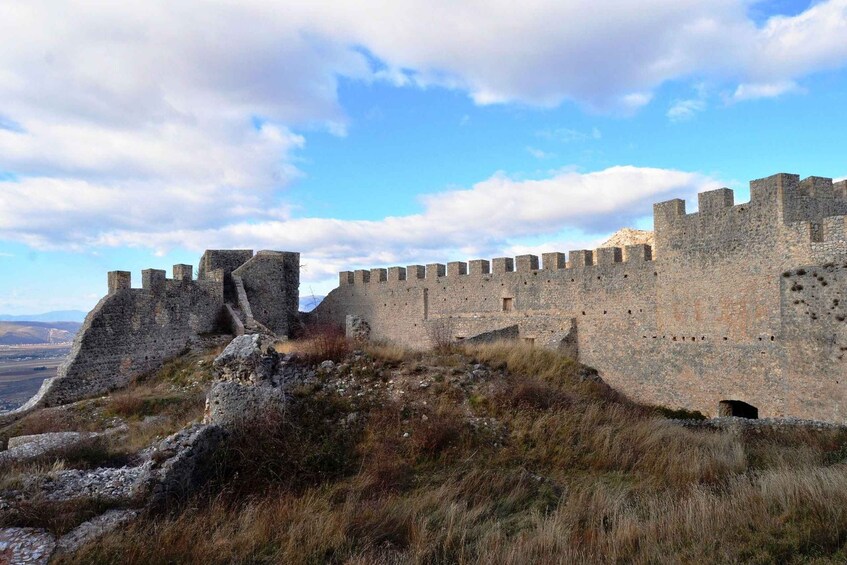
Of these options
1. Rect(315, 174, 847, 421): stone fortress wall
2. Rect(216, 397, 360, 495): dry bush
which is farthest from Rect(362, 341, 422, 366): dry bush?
Rect(315, 174, 847, 421): stone fortress wall

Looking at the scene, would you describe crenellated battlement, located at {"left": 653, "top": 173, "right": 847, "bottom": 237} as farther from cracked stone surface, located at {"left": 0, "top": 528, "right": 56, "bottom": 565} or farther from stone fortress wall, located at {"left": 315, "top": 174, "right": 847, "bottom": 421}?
cracked stone surface, located at {"left": 0, "top": 528, "right": 56, "bottom": 565}

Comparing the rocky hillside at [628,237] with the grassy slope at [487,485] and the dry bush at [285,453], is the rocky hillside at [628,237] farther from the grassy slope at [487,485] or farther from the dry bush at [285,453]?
the dry bush at [285,453]

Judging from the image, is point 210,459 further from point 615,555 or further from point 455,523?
point 615,555

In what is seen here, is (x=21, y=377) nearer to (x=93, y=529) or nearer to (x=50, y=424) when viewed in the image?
(x=50, y=424)

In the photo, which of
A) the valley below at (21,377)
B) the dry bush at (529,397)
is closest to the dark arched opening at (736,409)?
the dry bush at (529,397)

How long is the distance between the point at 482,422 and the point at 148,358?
1241 cm

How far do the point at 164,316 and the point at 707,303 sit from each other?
1622 cm

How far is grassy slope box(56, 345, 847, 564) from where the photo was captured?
180 inches

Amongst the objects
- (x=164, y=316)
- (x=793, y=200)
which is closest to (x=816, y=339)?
(x=793, y=200)

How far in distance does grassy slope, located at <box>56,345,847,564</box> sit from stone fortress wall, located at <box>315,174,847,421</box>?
3.09 meters

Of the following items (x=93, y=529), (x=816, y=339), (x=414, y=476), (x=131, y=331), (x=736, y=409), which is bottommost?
(x=736, y=409)

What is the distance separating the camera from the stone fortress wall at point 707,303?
11.4 metres

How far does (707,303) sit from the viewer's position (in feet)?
44.8

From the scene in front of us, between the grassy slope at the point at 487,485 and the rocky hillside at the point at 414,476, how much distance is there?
0.09 feet
